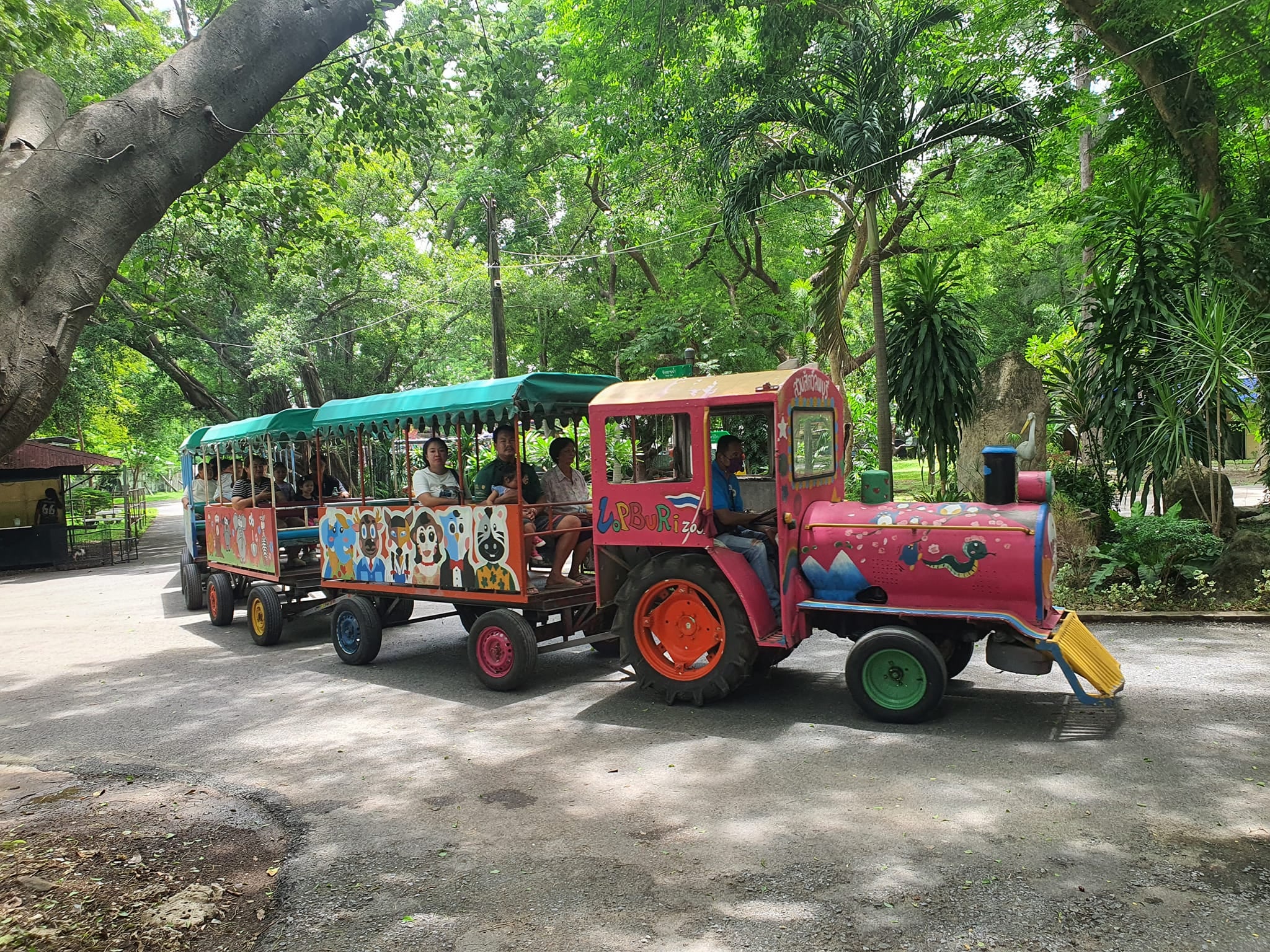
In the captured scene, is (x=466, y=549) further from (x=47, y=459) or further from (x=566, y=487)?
(x=47, y=459)

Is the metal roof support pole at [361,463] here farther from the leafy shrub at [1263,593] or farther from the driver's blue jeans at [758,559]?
the leafy shrub at [1263,593]

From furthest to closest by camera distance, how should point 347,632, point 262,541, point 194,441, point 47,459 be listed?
1. point 47,459
2. point 194,441
3. point 262,541
4. point 347,632

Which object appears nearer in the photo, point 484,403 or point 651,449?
point 651,449

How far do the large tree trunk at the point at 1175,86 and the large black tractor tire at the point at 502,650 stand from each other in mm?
10369

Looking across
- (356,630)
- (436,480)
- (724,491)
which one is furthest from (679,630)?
(356,630)

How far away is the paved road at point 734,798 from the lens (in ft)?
12.7

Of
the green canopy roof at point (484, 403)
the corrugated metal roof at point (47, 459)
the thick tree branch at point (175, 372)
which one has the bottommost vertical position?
the green canopy roof at point (484, 403)

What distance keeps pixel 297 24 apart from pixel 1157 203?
999 centimetres

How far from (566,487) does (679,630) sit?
2.16 metres

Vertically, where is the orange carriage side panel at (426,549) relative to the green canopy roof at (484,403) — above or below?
below

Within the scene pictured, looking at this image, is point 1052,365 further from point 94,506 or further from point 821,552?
point 94,506

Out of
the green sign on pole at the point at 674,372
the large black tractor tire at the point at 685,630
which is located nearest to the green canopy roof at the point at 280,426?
the green sign on pole at the point at 674,372

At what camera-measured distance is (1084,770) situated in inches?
210

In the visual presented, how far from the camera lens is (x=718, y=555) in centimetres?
677
